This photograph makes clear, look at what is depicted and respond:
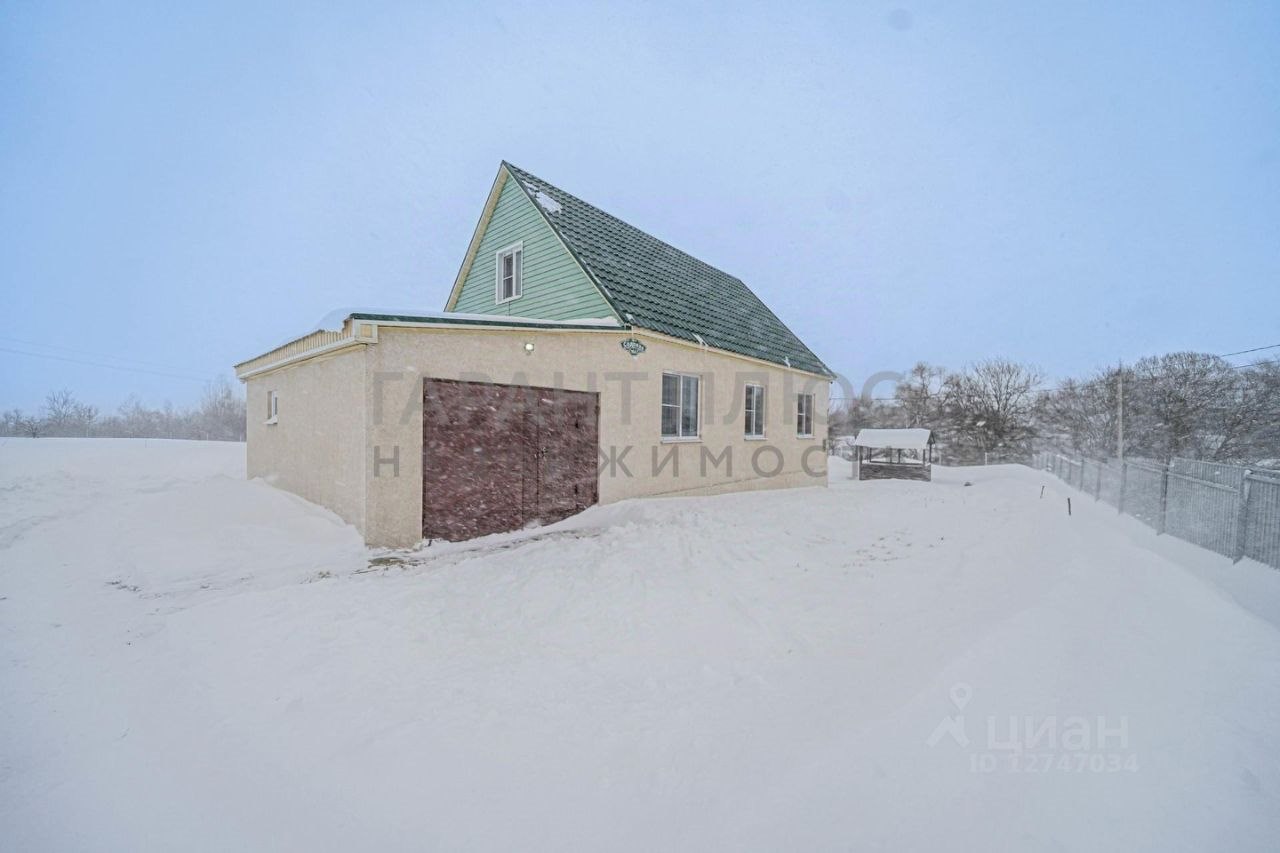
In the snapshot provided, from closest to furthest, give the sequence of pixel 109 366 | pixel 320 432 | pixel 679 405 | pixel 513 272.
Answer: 1. pixel 320 432
2. pixel 679 405
3. pixel 513 272
4. pixel 109 366

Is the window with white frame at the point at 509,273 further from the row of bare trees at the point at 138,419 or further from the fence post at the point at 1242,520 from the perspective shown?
the row of bare trees at the point at 138,419

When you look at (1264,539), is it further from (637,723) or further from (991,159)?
(991,159)

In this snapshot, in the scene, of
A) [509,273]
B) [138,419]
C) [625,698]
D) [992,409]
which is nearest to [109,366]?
[138,419]

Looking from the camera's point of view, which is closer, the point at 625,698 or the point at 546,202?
the point at 625,698

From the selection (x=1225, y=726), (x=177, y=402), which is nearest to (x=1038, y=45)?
(x=1225, y=726)

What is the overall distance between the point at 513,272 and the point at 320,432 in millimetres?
6516

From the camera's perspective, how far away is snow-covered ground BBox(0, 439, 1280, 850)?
7.23 feet

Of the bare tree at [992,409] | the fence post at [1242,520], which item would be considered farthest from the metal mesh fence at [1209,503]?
the bare tree at [992,409]

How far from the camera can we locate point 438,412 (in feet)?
22.6

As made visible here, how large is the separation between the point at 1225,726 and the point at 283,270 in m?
124

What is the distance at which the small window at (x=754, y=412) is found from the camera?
12969mm

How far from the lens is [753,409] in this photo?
43.0ft

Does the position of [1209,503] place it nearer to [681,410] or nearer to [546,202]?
[681,410]

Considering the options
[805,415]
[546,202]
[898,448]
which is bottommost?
[898,448]
